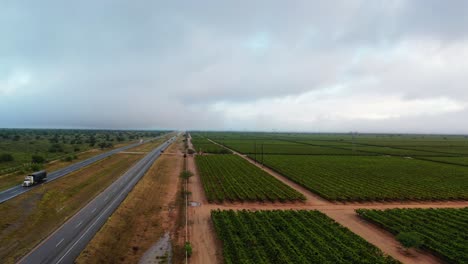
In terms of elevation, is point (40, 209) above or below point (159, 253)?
above

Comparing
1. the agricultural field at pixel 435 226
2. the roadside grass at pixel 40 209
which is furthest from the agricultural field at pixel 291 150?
the agricultural field at pixel 435 226

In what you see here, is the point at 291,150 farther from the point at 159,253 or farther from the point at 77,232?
the point at 77,232

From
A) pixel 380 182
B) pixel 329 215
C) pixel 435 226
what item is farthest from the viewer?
pixel 380 182

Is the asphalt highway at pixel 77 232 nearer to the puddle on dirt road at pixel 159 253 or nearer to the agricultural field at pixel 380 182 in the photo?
the puddle on dirt road at pixel 159 253

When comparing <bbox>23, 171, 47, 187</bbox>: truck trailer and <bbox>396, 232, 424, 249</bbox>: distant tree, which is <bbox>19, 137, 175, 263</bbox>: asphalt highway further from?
<bbox>396, 232, 424, 249</bbox>: distant tree

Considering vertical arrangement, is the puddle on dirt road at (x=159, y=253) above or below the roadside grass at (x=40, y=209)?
below

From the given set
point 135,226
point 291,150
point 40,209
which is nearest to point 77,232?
point 135,226
